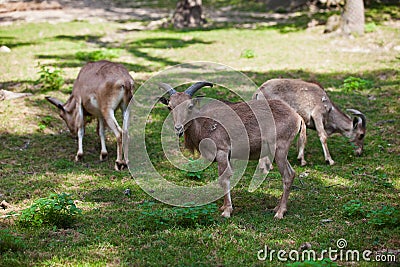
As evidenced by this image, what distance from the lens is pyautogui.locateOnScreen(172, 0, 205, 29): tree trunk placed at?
23.1 meters

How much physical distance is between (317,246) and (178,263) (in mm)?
1581

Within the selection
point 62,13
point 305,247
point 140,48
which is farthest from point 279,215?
point 62,13

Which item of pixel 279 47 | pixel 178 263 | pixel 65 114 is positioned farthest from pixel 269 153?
pixel 279 47

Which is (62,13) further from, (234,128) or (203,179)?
(234,128)

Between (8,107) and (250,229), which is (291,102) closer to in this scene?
(250,229)

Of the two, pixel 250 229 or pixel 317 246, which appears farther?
pixel 250 229

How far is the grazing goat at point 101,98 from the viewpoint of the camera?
9.82 meters

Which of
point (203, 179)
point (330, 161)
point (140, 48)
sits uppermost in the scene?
point (140, 48)

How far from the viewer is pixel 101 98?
9.93 meters

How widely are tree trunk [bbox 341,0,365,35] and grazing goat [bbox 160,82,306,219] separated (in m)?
12.2

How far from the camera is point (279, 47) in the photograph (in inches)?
726

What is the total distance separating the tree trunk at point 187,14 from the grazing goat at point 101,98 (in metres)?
13.1

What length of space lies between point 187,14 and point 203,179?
15350 millimetres

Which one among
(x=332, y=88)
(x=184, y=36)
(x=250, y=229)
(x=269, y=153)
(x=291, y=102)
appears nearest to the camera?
(x=250, y=229)
